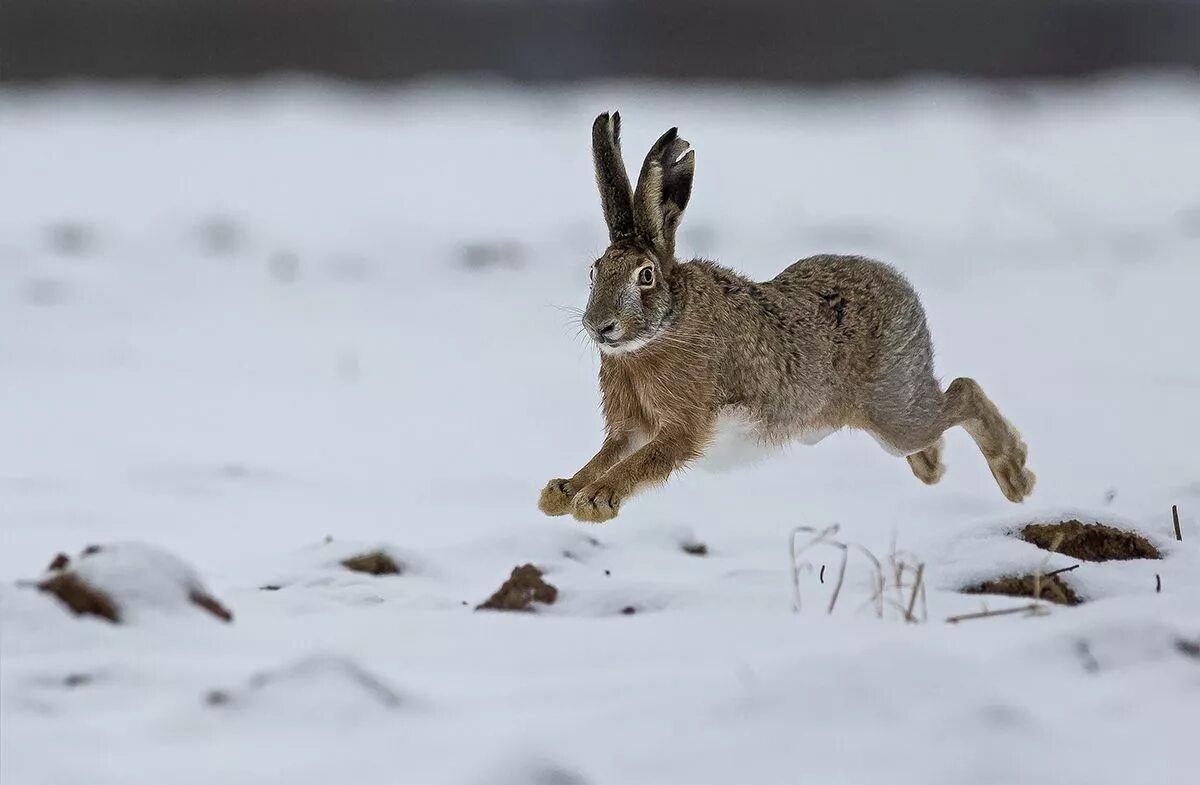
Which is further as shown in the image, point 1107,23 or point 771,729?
point 1107,23

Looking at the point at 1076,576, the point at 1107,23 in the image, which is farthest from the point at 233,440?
the point at 1107,23

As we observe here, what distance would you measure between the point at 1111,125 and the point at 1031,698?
509 inches

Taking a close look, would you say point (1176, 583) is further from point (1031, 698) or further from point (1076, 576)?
point (1031, 698)

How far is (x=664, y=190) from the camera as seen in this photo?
4.09 metres

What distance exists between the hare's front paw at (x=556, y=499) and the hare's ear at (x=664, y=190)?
2.31ft

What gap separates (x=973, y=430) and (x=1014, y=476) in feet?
0.65

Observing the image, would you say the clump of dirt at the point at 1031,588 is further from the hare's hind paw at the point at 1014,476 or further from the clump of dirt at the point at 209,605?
the clump of dirt at the point at 209,605

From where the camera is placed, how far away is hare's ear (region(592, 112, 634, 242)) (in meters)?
3.98

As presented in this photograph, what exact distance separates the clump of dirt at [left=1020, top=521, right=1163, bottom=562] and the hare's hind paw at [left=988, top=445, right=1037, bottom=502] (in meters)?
1.08

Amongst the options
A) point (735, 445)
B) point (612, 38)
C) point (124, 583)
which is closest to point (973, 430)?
point (735, 445)

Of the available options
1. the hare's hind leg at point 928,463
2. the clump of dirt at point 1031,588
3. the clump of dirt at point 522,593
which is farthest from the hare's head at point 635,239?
the hare's hind leg at point 928,463

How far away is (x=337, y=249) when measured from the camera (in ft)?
35.2

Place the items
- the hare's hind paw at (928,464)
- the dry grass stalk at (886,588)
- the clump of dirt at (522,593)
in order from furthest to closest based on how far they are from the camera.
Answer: the hare's hind paw at (928,464) < the clump of dirt at (522,593) < the dry grass stalk at (886,588)

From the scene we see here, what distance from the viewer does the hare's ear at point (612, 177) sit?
3.98m
